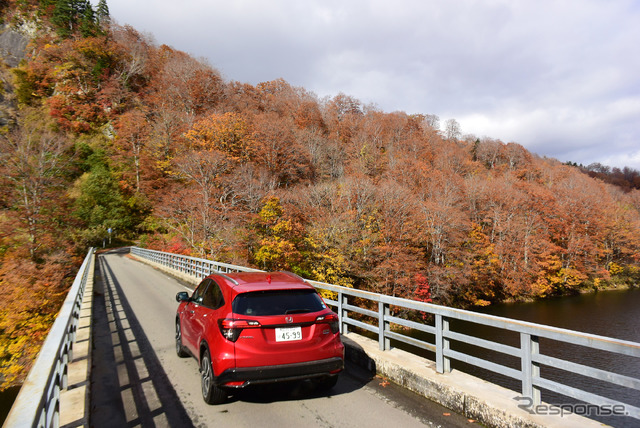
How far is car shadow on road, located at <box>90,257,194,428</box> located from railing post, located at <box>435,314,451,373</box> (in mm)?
3239

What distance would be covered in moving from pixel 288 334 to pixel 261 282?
33.1 inches

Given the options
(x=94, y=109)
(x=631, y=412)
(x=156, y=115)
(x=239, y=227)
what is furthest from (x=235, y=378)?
(x=94, y=109)

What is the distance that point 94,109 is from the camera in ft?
188

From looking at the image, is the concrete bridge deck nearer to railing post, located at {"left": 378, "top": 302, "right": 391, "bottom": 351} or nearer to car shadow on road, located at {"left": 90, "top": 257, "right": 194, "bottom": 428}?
car shadow on road, located at {"left": 90, "top": 257, "right": 194, "bottom": 428}

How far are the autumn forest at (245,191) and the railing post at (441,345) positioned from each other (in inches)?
665

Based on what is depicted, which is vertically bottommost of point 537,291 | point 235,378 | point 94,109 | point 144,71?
point 537,291

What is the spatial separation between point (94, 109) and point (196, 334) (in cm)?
6602

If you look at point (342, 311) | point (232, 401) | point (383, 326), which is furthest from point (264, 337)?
point (342, 311)

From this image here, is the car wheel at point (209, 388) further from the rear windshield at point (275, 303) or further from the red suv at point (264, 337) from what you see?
the rear windshield at point (275, 303)

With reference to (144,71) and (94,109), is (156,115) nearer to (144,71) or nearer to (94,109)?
(94,109)

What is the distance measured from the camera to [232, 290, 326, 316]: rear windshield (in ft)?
13.9

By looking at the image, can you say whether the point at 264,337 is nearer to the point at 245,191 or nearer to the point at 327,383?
the point at 327,383

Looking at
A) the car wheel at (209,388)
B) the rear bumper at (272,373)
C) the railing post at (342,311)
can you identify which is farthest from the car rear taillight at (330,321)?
the railing post at (342,311)

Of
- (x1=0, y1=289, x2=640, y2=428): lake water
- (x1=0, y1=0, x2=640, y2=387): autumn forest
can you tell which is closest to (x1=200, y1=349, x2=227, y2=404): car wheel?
(x1=0, y1=289, x2=640, y2=428): lake water
